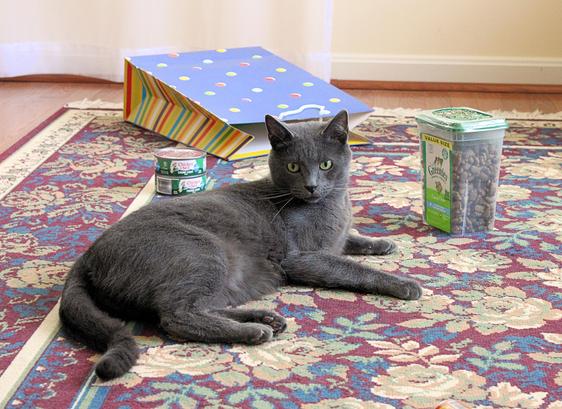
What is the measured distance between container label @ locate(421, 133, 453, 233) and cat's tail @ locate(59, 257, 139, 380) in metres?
0.95

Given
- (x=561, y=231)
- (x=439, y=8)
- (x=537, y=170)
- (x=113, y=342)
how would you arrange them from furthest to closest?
(x=439, y=8), (x=537, y=170), (x=561, y=231), (x=113, y=342)

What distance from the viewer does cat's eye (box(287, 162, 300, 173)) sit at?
1.84 m

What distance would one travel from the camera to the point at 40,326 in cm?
162

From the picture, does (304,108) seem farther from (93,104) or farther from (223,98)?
(93,104)

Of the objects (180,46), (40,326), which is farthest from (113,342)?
(180,46)

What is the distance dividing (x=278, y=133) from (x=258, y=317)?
17.8 inches

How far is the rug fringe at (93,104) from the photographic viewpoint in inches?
134

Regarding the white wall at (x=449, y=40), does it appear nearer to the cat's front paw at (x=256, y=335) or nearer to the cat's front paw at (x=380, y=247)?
the cat's front paw at (x=380, y=247)

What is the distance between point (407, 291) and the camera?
5.72 feet

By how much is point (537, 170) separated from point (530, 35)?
131 centimetres

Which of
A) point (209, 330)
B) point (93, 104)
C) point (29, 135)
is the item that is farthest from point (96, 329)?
point (93, 104)

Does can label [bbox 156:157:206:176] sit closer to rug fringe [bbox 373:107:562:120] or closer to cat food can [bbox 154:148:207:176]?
cat food can [bbox 154:148:207:176]

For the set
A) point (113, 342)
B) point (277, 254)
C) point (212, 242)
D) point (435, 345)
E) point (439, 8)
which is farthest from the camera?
point (439, 8)

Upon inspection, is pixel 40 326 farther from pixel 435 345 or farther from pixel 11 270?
pixel 435 345
